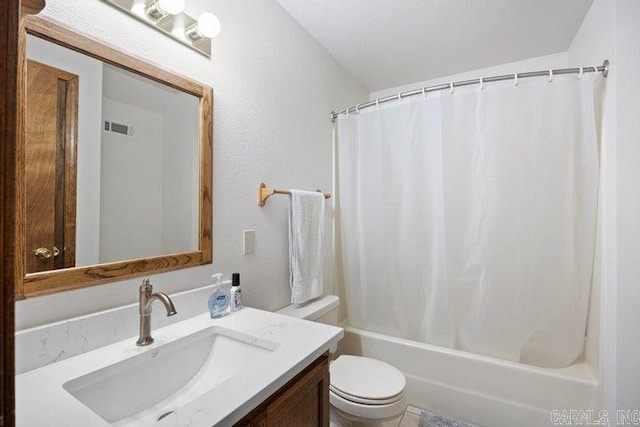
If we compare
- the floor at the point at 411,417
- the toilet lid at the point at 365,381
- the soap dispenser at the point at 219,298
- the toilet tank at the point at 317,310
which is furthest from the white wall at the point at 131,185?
the floor at the point at 411,417

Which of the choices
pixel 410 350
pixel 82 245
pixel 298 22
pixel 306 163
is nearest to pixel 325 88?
pixel 298 22

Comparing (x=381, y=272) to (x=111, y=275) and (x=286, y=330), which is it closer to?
(x=286, y=330)

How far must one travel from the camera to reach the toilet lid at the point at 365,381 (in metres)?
1.31

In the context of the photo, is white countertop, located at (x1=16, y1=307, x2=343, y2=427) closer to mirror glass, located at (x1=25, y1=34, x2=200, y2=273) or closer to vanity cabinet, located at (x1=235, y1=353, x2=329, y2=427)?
vanity cabinet, located at (x1=235, y1=353, x2=329, y2=427)

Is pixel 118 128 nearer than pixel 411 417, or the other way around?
pixel 118 128

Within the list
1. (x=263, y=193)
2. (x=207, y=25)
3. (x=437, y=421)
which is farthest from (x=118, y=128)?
(x=437, y=421)

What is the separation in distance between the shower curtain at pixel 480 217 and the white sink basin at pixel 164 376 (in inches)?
46.3

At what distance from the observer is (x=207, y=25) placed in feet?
3.61

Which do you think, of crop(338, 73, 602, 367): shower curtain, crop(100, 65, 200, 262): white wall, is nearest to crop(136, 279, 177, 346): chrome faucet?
crop(100, 65, 200, 262): white wall

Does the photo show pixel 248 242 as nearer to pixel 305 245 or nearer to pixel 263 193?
pixel 263 193

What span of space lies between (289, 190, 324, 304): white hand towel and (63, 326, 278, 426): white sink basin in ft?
1.97

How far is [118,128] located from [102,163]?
5.1 inches

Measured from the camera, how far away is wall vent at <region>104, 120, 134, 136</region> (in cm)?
92

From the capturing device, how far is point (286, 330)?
1007 mm
